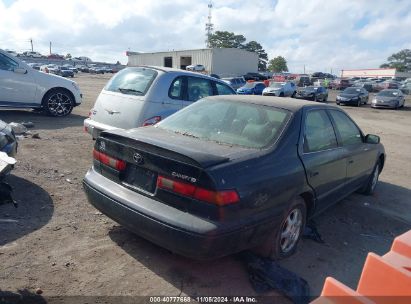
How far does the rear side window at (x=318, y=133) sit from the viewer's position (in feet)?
12.9

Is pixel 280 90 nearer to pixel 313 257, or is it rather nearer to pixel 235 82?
pixel 235 82

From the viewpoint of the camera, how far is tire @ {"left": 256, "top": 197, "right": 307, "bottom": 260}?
11.2 ft

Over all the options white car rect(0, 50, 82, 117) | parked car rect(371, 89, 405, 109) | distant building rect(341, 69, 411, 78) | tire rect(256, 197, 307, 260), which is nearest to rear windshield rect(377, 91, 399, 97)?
parked car rect(371, 89, 405, 109)

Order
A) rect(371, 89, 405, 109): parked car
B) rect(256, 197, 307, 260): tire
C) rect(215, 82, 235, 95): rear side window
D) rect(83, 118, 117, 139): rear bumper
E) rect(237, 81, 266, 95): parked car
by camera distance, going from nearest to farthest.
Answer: rect(256, 197, 307, 260): tire < rect(83, 118, 117, 139): rear bumper < rect(215, 82, 235, 95): rear side window < rect(371, 89, 405, 109): parked car < rect(237, 81, 266, 95): parked car

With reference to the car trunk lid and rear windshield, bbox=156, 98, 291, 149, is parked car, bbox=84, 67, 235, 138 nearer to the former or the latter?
the car trunk lid

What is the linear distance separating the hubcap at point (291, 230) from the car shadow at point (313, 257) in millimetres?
142

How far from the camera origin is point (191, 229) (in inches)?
113

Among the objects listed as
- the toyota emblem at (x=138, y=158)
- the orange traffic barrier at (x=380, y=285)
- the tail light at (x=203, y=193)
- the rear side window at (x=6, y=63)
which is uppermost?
the rear side window at (x=6, y=63)

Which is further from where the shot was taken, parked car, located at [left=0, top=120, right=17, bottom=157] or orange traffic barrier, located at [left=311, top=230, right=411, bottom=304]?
parked car, located at [left=0, top=120, right=17, bottom=157]

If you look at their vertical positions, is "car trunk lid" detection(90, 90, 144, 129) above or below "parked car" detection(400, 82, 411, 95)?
below

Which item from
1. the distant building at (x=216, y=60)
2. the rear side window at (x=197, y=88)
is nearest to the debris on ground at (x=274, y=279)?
the rear side window at (x=197, y=88)

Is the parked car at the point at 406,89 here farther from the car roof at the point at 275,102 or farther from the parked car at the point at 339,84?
the car roof at the point at 275,102

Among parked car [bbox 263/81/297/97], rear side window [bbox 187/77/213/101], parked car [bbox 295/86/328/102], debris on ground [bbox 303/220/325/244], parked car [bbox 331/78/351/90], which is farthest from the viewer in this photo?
parked car [bbox 331/78/351/90]

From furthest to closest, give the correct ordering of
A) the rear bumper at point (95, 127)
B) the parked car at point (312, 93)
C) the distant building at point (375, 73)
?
the distant building at point (375, 73), the parked car at point (312, 93), the rear bumper at point (95, 127)
